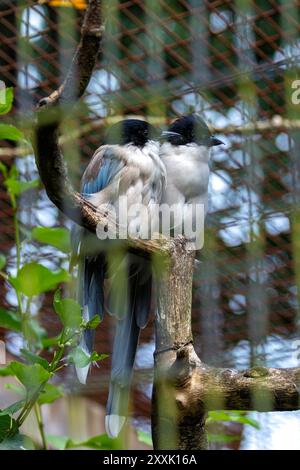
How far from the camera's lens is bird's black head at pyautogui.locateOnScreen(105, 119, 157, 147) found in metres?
1.66

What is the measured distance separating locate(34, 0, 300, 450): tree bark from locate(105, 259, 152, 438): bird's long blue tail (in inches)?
9.9

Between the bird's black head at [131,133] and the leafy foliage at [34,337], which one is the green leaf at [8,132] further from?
the bird's black head at [131,133]

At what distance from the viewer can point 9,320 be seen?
1.37 meters

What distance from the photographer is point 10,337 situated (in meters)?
2.32

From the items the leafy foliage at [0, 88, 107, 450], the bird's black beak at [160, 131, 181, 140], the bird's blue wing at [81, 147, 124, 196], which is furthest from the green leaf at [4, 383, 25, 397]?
the bird's black beak at [160, 131, 181, 140]

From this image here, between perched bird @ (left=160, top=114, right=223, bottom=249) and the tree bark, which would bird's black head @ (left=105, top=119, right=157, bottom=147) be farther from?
the tree bark

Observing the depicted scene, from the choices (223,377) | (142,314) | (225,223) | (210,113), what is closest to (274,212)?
(225,223)

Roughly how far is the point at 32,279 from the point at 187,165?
1.54 ft

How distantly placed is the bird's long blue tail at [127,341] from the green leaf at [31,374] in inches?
10.6

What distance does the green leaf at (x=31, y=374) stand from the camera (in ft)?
3.75

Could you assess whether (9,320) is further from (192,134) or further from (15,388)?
(192,134)

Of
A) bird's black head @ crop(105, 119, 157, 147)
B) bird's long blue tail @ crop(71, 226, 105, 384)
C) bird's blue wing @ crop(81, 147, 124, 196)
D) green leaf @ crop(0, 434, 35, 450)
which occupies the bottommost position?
green leaf @ crop(0, 434, 35, 450)

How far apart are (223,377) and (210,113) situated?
108 cm
